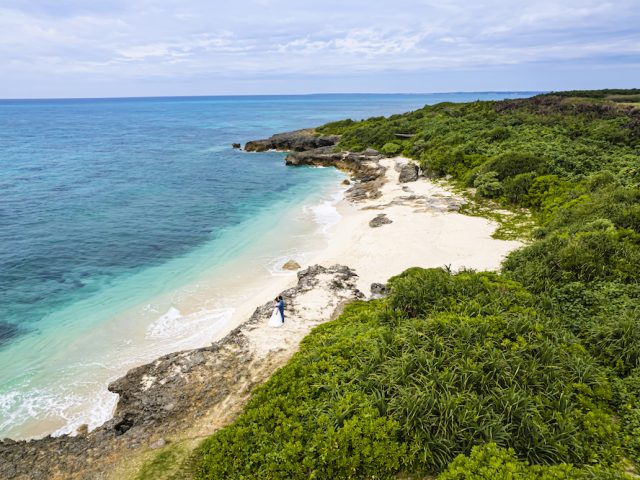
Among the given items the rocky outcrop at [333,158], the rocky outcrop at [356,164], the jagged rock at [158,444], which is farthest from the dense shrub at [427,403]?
the rocky outcrop at [333,158]

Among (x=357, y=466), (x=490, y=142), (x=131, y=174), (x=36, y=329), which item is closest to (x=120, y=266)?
(x=36, y=329)

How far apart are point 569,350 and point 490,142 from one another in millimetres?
34105

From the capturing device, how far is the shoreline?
9.41 m

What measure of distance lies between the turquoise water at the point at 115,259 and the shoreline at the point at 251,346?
1917mm

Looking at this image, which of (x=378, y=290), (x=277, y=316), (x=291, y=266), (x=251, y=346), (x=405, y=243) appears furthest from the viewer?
(x=291, y=266)

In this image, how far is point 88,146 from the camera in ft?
231

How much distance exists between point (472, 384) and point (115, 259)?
22.5m

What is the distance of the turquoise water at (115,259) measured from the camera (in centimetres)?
1379

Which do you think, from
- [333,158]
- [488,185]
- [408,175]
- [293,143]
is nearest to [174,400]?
[488,185]

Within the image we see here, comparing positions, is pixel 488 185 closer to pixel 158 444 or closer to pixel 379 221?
pixel 379 221

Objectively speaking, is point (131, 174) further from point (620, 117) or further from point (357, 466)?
point (620, 117)

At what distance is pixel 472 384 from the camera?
8.06 meters

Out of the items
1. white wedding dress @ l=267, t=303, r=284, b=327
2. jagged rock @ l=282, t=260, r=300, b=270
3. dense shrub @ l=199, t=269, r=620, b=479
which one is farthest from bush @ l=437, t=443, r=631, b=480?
jagged rock @ l=282, t=260, r=300, b=270

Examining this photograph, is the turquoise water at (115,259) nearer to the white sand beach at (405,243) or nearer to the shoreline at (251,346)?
the shoreline at (251,346)
